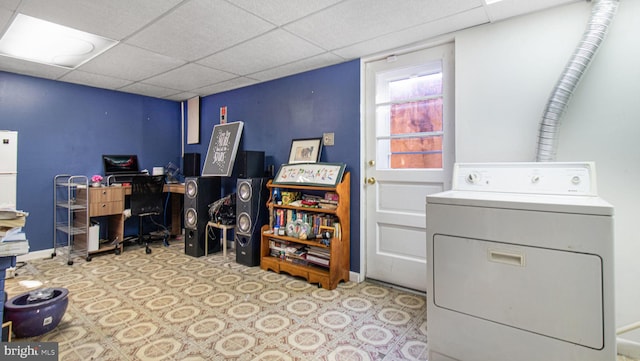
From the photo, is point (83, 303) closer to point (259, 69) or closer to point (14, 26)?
point (14, 26)

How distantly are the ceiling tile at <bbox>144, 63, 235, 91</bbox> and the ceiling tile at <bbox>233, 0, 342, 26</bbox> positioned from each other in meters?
1.44

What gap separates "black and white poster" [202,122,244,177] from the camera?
3982 millimetres

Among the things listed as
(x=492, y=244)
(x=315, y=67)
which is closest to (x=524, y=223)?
(x=492, y=244)

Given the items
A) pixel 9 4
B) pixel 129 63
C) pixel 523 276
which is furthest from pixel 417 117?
pixel 9 4

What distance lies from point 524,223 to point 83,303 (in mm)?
3116

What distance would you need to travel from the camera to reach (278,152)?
372 centimetres

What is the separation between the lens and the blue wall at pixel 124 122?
311 cm

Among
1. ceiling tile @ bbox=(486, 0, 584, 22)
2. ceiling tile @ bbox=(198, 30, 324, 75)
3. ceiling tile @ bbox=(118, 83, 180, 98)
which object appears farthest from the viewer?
ceiling tile @ bbox=(118, 83, 180, 98)

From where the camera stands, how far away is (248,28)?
7.75 ft

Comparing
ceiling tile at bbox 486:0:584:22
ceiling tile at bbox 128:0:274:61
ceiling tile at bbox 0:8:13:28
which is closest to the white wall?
ceiling tile at bbox 486:0:584:22

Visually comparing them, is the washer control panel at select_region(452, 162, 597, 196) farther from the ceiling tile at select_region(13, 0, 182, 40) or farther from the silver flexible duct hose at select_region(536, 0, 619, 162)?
the ceiling tile at select_region(13, 0, 182, 40)

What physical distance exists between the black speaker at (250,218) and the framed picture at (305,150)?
446mm

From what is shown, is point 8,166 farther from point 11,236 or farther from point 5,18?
point 11,236

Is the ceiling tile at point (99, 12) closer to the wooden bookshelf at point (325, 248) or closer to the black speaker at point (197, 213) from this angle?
the wooden bookshelf at point (325, 248)
